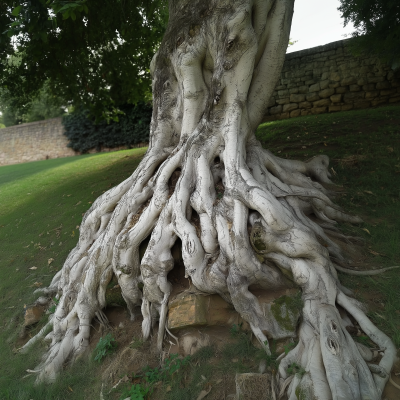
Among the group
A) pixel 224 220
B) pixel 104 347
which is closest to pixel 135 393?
pixel 104 347

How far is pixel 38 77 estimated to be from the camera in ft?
30.3

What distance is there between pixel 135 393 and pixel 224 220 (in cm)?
182

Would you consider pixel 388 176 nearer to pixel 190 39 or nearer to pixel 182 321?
pixel 190 39

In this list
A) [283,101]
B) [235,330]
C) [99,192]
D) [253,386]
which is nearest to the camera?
[253,386]

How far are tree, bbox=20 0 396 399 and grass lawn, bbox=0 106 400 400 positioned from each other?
0.30 meters

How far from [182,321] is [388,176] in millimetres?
4372

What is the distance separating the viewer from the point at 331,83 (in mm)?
13086

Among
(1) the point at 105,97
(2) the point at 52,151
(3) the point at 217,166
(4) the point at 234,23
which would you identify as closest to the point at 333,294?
(3) the point at 217,166

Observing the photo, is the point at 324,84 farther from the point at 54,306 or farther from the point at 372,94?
the point at 54,306

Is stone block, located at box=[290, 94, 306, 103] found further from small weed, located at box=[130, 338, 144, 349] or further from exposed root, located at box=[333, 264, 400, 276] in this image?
small weed, located at box=[130, 338, 144, 349]

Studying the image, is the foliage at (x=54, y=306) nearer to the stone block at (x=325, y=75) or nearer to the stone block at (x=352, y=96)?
the stone block at (x=352, y=96)

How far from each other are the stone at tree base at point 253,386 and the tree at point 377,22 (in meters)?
7.99

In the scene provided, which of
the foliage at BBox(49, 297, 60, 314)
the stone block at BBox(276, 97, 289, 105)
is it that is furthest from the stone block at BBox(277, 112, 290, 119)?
the foliage at BBox(49, 297, 60, 314)

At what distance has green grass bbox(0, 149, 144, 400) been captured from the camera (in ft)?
11.8
